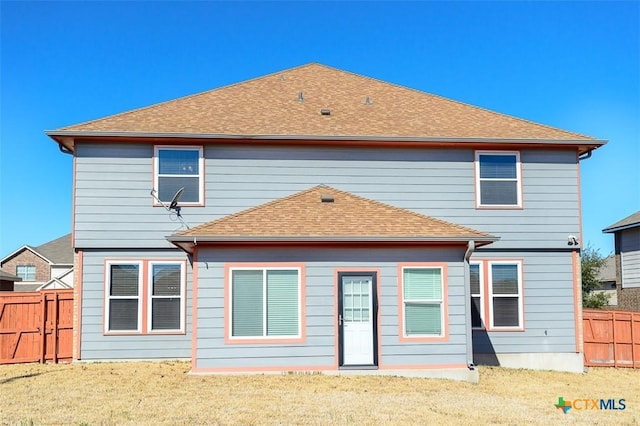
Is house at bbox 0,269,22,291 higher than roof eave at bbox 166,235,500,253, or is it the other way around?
roof eave at bbox 166,235,500,253

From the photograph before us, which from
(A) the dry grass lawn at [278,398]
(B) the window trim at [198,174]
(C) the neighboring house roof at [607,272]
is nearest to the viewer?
(A) the dry grass lawn at [278,398]

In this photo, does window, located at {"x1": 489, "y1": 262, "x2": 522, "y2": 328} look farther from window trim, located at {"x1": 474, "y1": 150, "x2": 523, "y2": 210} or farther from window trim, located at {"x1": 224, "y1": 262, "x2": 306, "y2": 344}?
window trim, located at {"x1": 224, "y1": 262, "x2": 306, "y2": 344}

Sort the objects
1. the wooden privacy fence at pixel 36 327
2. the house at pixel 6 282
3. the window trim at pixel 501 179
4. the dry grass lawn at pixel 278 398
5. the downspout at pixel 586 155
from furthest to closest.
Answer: the house at pixel 6 282, the downspout at pixel 586 155, the window trim at pixel 501 179, the wooden privacy fence at pixel 36 327, the dry grass lawn at pixel 278 398

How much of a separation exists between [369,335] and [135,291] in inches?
220

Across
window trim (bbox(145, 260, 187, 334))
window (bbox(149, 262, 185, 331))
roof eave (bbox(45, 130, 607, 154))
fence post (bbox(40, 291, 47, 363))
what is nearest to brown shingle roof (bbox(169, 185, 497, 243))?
roof eave (bbox(45, 130, 607, 154))

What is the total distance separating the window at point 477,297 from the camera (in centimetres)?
1452

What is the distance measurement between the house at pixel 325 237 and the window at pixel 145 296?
3cm

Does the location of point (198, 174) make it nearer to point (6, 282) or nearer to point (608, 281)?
point (6, 282)

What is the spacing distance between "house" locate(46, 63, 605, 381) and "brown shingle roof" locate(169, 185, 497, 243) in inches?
1.7

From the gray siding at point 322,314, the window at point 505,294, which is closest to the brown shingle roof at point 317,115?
the window at point 505,294

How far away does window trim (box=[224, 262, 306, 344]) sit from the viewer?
1185 centimetres

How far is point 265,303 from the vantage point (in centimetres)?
1205

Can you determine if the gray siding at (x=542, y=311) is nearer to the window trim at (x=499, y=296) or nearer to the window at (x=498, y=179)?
the window trim at (x=499, y=296)

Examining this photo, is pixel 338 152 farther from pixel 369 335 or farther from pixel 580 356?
pixel 580 356
